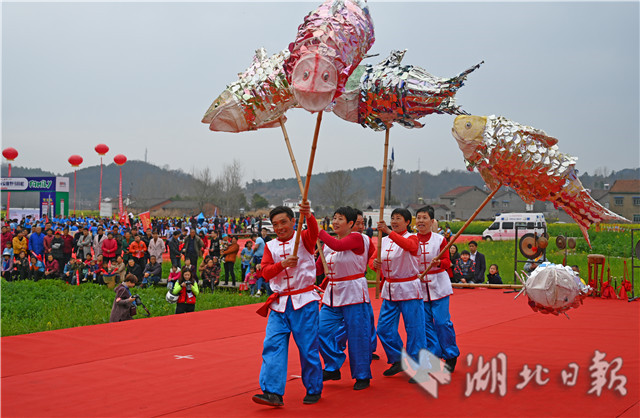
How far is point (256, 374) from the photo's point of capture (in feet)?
17.7

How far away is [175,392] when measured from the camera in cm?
474

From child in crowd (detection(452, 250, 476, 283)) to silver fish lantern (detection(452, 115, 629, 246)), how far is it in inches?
290

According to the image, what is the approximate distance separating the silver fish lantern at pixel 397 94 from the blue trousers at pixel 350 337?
68.2 inches

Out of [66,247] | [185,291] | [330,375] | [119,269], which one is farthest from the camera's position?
[66,247]

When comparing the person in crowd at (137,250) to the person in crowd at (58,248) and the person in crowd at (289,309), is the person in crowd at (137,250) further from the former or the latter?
the person in crowd at (289,309)

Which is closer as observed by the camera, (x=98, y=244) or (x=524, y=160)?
(x=524, y=160)

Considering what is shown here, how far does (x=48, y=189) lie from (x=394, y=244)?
33253 mm

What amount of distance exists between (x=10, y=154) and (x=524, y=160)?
3106 centimetres

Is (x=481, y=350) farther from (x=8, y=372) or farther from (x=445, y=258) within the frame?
(x=8, y=372)

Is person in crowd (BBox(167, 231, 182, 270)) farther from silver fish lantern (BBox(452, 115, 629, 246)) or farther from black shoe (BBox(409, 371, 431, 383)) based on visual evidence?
black shoe (BBox(409, 371, 431, 383))

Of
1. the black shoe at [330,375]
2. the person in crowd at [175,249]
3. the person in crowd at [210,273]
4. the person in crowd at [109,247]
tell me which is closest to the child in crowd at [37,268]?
the person in crowd at [109,247]

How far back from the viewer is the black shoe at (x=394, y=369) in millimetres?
5336

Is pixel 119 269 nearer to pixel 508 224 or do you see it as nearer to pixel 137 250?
pixel 137 250

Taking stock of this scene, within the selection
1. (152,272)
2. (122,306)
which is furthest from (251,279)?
(122,306)
